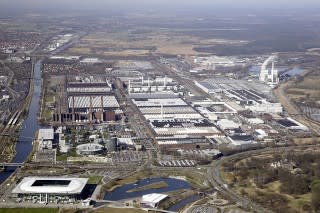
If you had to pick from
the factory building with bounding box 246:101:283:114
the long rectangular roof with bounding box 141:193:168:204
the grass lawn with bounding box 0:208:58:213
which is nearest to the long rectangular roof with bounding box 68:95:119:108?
the factory building with bounding box 246:101:283:114

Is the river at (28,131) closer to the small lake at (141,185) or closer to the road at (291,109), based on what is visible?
the small lake at (141,185)

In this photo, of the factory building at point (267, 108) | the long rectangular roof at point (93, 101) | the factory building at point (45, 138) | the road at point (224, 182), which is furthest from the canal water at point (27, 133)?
the factory building at point (267, 108)

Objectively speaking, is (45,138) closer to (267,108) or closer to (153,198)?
(153,198)

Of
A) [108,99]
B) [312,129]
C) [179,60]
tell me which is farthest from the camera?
[179,60]

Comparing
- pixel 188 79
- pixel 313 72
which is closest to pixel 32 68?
pixel 188 79

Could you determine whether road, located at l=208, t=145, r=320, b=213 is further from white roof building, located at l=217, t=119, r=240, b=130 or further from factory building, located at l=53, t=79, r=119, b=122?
factory building, located at l=53, t=79, r=119, b=122

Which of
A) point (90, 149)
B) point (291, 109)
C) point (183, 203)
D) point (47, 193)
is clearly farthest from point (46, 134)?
point (291, 109)

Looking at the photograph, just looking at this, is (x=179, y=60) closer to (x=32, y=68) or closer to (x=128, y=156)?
(x=32, y=68)
